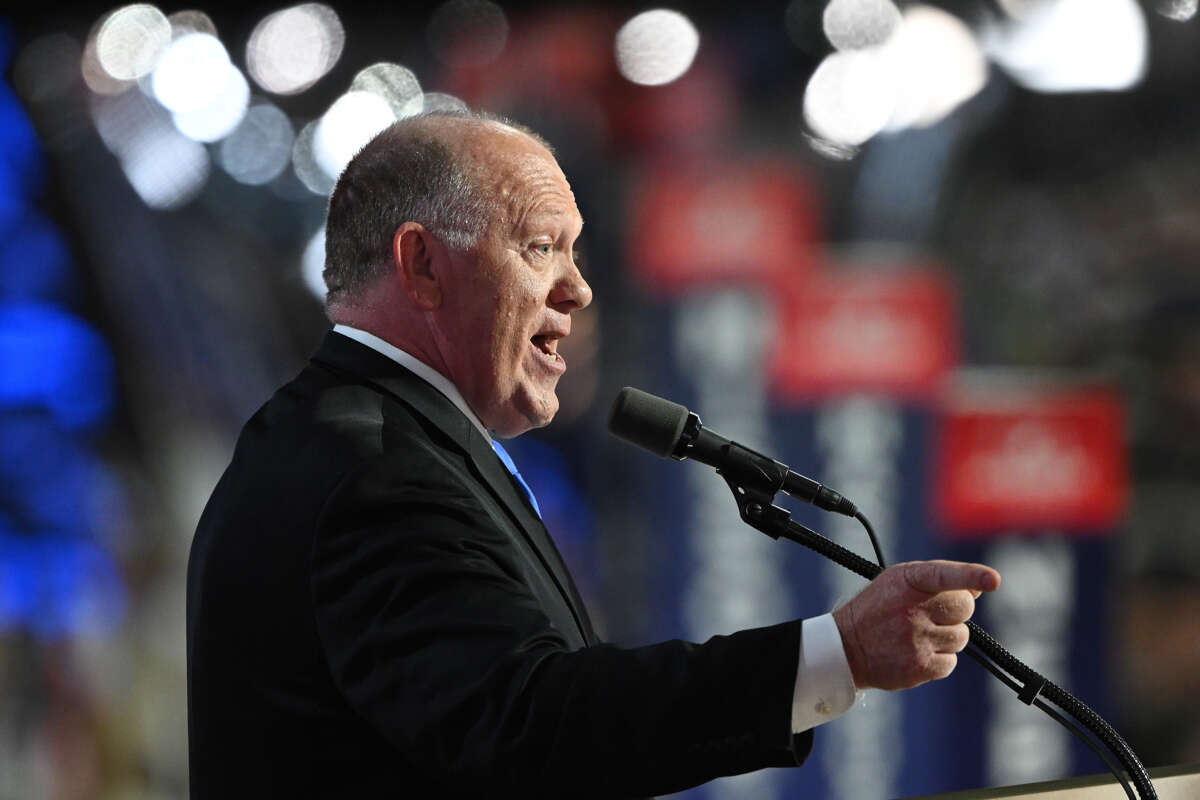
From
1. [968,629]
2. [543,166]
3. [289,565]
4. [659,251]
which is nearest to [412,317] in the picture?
[543,166]

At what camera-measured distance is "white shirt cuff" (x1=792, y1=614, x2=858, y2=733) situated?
796 mm

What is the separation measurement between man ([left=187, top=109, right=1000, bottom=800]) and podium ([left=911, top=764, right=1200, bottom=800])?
9.9 inches

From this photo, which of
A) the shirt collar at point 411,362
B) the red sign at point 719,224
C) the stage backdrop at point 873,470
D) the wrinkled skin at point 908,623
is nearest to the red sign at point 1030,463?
the stage backdrop at point 873,470

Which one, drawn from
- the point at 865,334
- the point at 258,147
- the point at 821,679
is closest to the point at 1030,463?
the point at 865,334

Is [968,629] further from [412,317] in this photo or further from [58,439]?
[58,439]

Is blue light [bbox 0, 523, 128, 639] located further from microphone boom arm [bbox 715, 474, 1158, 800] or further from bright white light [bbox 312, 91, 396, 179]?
microphone boom arm [bbox 715, 474, 1158, 800]

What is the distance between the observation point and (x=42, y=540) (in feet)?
11.1

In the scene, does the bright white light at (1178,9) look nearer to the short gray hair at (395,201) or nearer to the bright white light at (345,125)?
the bright white light at (345,125)

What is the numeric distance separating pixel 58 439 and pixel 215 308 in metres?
0.55

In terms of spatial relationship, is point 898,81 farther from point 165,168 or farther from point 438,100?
point 165,168

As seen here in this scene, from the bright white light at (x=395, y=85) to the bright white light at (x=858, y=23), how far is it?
1256 mm

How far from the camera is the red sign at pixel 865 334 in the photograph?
12.0 ft

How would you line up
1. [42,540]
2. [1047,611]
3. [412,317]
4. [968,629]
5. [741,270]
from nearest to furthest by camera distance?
1. [968,629]
2. [412,317]
3. [42,540]
4. [741,270]
5. [1047,611]

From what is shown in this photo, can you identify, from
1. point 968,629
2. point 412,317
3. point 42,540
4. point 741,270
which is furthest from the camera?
point 741,270
